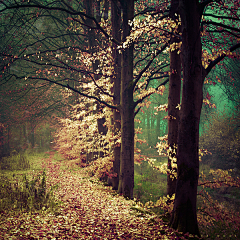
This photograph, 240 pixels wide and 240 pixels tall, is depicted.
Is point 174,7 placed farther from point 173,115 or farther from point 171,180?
point 171,180

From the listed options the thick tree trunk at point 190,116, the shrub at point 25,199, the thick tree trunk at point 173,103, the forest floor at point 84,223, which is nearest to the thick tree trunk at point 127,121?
the forest floor at point 84,223

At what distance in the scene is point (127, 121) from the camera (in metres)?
8.45

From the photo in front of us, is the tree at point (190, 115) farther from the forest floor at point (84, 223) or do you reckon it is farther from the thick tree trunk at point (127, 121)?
the thick tree trunk at point (127, 121)

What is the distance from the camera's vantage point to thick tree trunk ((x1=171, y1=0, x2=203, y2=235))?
4371 mm

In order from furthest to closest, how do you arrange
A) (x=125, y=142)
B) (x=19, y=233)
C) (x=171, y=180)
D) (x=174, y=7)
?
1. (x=125, y=142)
2. (x=171, y=180)
3. (x=174, y=7)
4. (x=19, y=233)

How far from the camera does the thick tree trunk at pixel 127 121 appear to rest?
331 inches

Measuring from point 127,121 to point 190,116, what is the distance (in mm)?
4241

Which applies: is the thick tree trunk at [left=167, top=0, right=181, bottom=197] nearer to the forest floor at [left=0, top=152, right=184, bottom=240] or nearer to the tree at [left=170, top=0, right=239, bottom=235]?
the forest floor at [left=0, top=152, right=184, bottom=240]

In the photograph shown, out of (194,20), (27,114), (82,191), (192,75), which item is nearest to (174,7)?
(194,20)

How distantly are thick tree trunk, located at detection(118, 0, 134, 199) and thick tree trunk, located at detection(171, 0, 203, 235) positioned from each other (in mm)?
4080

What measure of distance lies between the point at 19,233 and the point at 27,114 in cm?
1838

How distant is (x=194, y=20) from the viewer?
437 cm

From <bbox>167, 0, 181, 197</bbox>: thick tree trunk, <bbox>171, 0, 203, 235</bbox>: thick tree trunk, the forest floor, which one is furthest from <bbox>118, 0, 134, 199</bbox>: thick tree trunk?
<bbox>171, 0, 203, 235</bbox>: thick tree trunk

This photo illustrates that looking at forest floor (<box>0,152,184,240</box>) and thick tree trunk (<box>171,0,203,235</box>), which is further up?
thick tree trunk (<box>171,0,203,235</box>)
